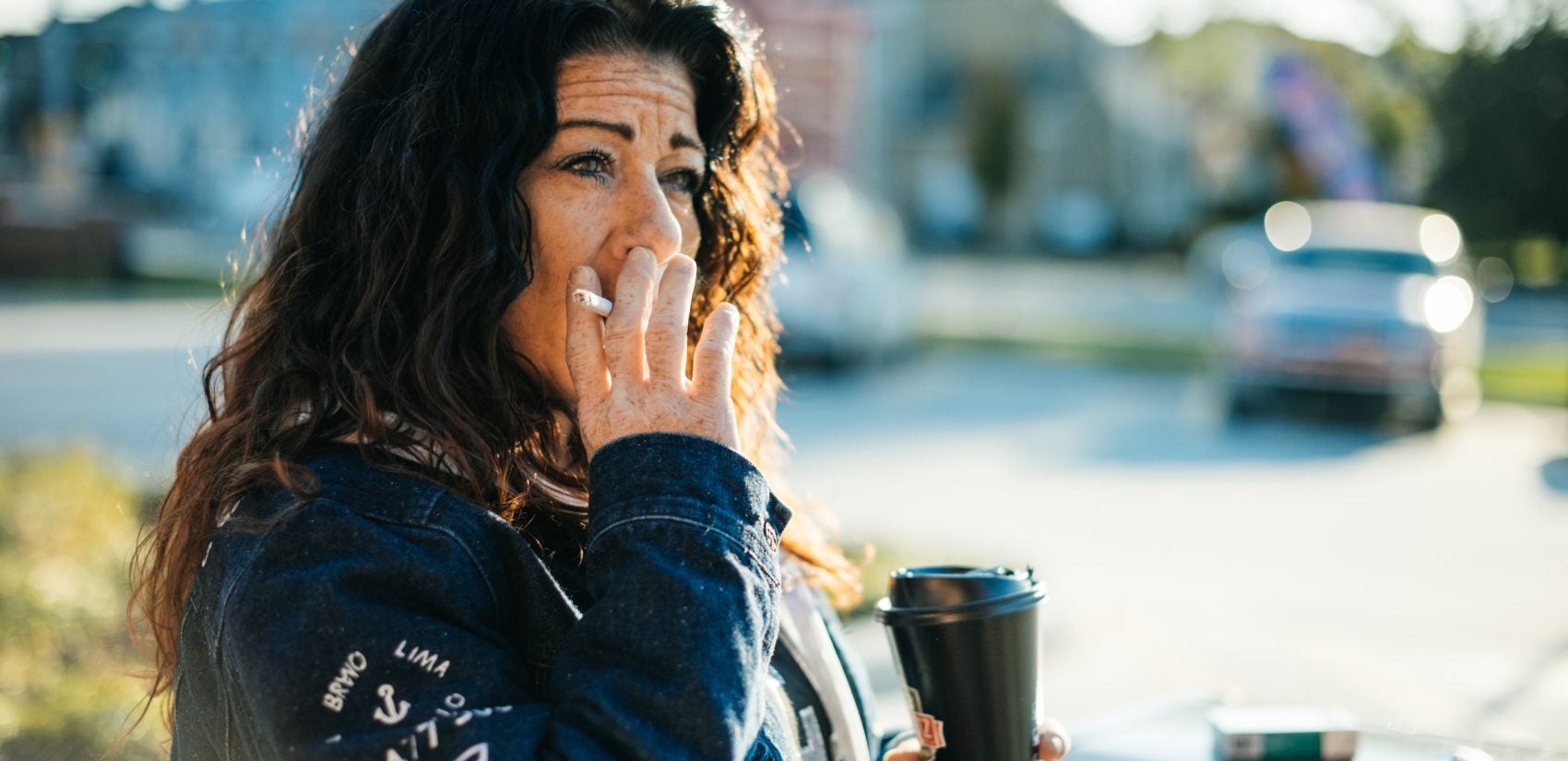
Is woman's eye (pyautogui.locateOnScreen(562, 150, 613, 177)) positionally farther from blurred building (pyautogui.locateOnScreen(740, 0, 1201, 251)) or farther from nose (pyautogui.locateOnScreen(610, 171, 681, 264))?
blurred building (pyautogui.locateOnScreen(740, 0, 1201, 251))

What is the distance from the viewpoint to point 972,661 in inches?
66.1

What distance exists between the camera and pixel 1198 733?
2.27 m

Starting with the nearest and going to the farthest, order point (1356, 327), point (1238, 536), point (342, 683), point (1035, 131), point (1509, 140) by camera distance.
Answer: point (342, 683) → point (1238, 536) → point (1356, 327) → point (1509, 140) → point (1035, 131)

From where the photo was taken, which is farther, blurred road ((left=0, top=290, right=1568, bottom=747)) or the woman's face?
blurred road ((left=0, top=290, right=1568, bottom=747))

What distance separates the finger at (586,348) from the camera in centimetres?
159

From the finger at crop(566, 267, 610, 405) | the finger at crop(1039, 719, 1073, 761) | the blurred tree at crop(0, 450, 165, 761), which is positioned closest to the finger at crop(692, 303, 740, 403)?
the finger at crop(566, 267, 610, 405)

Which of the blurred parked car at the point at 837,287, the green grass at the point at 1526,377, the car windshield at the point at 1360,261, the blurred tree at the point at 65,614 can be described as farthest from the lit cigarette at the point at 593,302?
the green grass at the point at 1526,377

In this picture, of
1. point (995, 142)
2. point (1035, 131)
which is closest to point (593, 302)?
point (995, 142)

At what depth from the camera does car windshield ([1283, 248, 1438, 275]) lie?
12.1 m

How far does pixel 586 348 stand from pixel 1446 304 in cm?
1186

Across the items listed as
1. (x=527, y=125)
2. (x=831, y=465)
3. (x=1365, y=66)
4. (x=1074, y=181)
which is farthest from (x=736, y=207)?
(x=1074, y=181)

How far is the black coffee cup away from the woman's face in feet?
1.74

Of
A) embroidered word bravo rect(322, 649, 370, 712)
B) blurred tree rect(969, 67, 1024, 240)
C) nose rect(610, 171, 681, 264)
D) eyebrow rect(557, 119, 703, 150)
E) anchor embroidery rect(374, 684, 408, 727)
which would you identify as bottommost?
anchor embroidery rect(374, 684, 408, 727)

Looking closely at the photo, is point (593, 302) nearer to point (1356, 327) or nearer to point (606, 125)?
point (606, 125)
